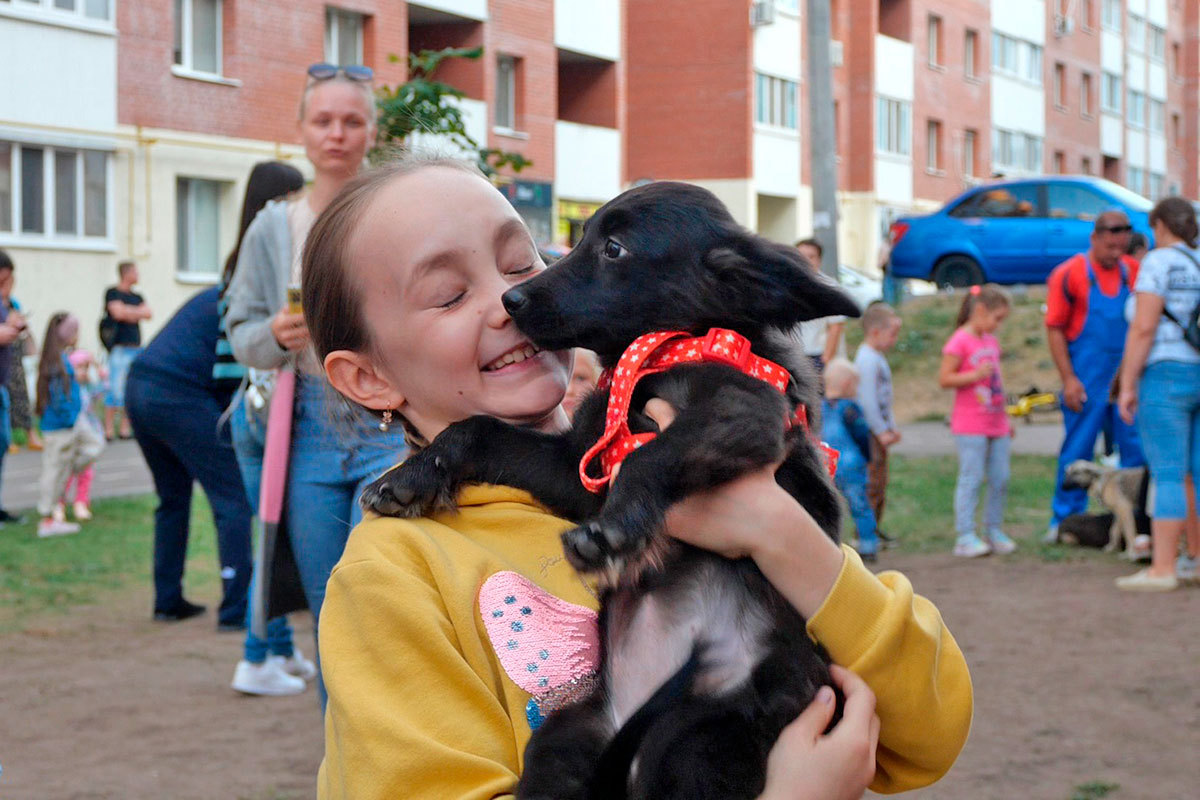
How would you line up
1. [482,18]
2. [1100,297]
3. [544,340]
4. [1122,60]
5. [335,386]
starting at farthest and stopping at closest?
[1122,60] < [482,18] < [1100,297] < [335,386] < [544,340]

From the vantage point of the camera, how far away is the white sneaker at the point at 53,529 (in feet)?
35.4

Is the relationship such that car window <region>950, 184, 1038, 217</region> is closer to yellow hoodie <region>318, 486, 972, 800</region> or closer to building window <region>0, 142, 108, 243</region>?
building window <region>0, 142, 108, 243</region>

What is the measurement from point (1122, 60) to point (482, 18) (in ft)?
122

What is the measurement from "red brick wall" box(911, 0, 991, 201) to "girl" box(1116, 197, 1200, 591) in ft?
121

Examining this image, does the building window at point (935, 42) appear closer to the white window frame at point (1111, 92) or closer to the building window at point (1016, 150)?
the building window at point (1016, 150)

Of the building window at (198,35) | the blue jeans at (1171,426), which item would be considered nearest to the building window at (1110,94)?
the building window at (198,35)

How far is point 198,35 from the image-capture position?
2342 centimetres

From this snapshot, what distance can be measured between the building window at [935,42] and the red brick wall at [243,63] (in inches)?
955

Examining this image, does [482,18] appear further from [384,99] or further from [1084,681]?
[1084,681]

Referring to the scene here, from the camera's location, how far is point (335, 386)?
246cm

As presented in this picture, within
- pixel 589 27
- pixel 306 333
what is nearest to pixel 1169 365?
pixel 306 333

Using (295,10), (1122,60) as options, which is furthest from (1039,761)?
(1122,60)

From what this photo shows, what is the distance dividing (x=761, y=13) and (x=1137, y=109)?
2948 cm

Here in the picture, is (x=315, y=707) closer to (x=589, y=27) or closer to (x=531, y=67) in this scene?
(x=531, y=67)
